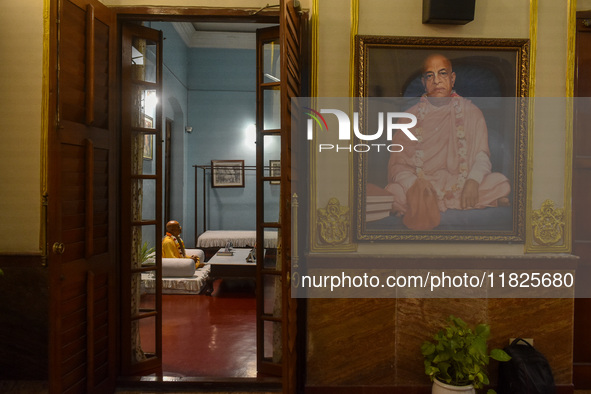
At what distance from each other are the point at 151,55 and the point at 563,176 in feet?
9.12

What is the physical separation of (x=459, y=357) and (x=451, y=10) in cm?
197

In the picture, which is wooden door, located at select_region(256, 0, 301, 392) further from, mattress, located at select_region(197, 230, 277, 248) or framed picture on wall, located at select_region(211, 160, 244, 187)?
framed picture on wall, located at select_region(211, 160, 244, 187)

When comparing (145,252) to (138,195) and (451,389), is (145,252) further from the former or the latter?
(451,389)

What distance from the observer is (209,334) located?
3834mm

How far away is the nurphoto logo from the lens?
2.75 meters

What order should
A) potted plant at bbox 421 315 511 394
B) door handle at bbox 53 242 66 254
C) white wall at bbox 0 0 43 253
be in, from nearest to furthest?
door handle at bbox 53 242 66 254, potted plant at bbox 421 315 511 394, white wall at bbox 0 0 43 253

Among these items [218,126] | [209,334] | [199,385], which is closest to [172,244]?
[209,334]

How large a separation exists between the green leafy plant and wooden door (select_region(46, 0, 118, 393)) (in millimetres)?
296

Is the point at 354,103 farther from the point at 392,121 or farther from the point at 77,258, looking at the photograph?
the point at 77,258

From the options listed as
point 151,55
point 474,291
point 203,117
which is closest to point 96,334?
point 151,55

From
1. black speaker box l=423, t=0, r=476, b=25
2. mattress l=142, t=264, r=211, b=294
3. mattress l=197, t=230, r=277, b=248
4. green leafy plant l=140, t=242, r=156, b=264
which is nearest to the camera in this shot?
black speaker box l=423, t=0, r=476, b=25

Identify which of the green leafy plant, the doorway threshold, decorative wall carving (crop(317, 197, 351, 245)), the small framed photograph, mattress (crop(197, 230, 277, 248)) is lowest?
the doorway threshold

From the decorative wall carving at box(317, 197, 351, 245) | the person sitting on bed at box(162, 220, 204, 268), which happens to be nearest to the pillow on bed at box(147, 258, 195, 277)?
the person sitting on bed at box(162, 220, 204, 268)

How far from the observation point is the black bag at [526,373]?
102 inches
